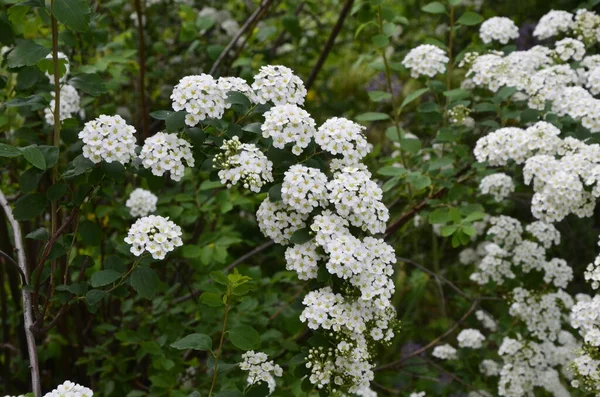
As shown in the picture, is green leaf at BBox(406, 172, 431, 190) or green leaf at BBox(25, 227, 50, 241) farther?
green leaf at BBox(406, 172, 431, 190)

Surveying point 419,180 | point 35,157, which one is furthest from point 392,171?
point 35,157

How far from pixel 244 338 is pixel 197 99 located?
26.2 inches

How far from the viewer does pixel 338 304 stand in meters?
1.95

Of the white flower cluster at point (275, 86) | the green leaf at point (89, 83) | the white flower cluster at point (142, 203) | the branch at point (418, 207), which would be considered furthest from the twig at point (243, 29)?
the white flower cluster at point (275, 86)

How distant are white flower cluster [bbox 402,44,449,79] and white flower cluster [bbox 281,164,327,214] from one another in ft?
3.57

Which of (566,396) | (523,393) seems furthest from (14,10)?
(566,396)

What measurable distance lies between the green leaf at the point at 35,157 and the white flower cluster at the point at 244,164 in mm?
452

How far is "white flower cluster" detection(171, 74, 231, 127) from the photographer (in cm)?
196

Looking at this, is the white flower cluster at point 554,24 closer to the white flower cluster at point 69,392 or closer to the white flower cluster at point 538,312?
the white flower cluster at point 538,312

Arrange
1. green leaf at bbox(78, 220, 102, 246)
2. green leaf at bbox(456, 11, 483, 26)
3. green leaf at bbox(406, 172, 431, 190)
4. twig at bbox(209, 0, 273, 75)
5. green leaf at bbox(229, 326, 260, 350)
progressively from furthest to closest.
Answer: twig at bbox(209, 0, 273, 75) → green leaf at bbox(456, 11, 483, 26) → green leaf at bbox(406, 172, 431, 190) → green leaf at bbox(78, 220, 102, 246) → green leaf at bbox(229, 326, 260, 350)

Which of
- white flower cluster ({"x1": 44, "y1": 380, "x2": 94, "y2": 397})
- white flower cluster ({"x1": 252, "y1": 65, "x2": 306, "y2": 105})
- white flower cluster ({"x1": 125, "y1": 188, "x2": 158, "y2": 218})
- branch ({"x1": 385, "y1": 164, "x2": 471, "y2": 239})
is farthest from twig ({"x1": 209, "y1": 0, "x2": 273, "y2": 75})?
white flower cluster ({"x1": 44, "y1": 380, "x2": 94, "y2": 397})

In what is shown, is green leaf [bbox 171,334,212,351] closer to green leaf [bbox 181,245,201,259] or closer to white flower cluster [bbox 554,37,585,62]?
green leaf [bbox 181,245,201,259]

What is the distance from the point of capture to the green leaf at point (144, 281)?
2.00 metres

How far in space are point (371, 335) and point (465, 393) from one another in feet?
5.41
